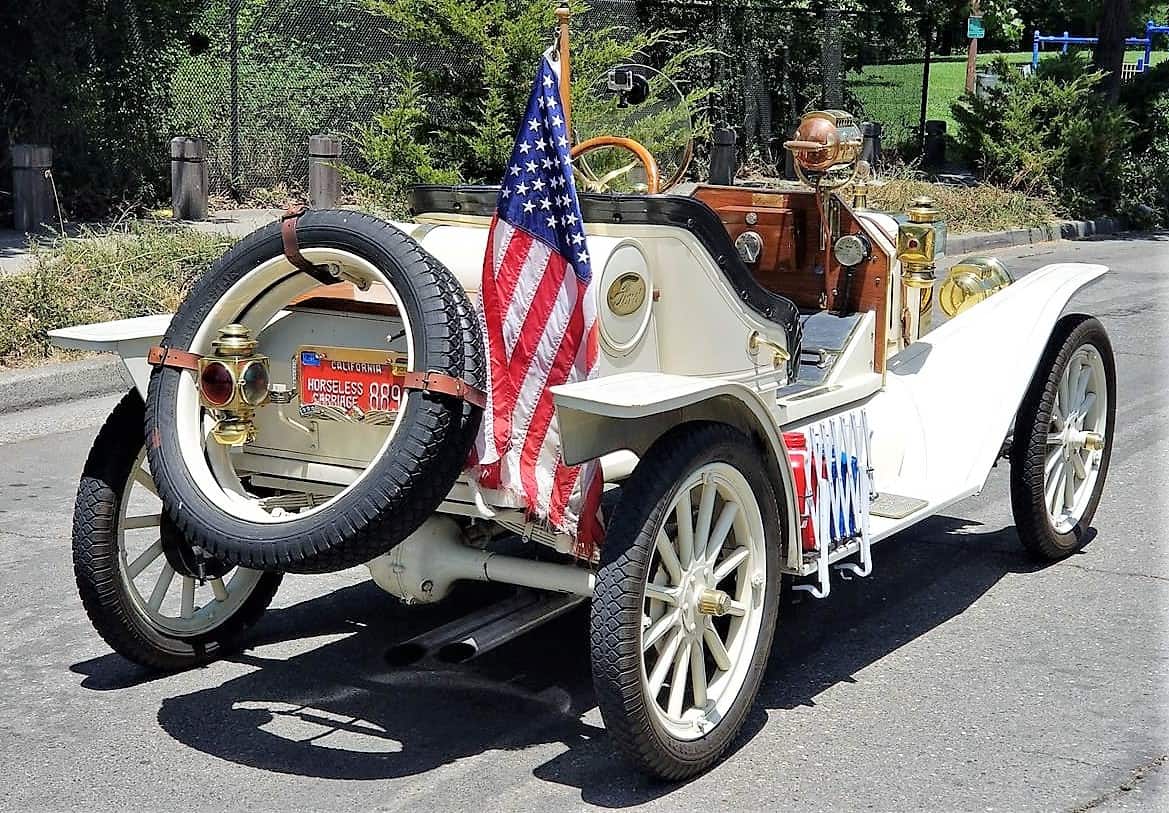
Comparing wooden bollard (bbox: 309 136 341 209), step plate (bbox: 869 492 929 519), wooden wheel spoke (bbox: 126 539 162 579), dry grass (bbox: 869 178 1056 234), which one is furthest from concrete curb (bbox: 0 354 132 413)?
dry grass (bbox: 869 178 1056 234)

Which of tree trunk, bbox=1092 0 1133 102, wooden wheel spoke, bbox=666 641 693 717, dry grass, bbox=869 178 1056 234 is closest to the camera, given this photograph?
wooden wheel spoke, bbox=666 641 693 717

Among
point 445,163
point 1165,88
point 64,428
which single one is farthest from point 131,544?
point 1165,88

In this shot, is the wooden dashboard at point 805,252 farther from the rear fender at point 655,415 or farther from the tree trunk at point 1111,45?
the tree trunk at point 1111,45

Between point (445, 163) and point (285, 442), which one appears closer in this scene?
point (285, 442)

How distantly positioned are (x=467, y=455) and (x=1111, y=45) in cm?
1763

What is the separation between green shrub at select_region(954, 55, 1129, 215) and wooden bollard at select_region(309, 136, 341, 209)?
8.46 meters

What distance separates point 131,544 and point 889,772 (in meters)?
2.57

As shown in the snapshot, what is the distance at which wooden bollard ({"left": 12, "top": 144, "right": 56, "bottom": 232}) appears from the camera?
12.1 m

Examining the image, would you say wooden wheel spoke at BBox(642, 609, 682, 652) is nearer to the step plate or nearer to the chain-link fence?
the step plate

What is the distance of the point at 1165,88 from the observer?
19453 mm

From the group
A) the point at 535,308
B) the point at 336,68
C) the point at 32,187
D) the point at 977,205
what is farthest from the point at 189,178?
the point at 535,308

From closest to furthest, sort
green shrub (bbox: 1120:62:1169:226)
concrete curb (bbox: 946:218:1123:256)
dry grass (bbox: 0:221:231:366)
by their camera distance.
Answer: dry grass (bbox: 0:221:231:366) → concrete curb (bbox: 946:218:1123:256) → green shrub (bbox: 1120:62:1169:226)

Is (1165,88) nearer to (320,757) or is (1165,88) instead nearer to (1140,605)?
(1140,605)

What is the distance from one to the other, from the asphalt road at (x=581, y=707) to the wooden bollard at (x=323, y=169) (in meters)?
8.08
